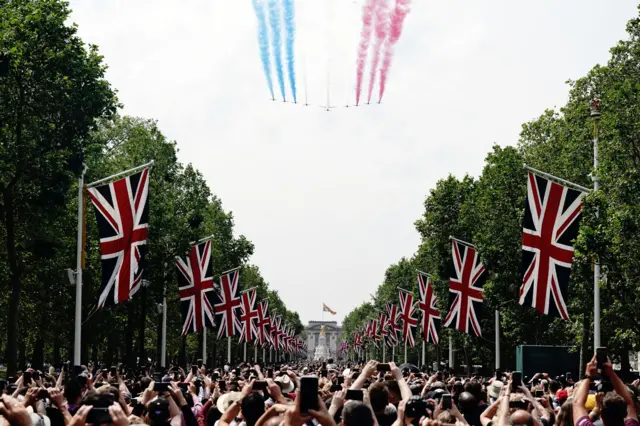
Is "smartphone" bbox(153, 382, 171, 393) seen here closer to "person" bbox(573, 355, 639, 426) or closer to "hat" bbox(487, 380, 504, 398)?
"person" bbox(573, 355, 639, 426)

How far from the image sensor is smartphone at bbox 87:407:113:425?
278 inches

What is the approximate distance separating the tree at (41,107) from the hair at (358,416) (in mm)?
34429

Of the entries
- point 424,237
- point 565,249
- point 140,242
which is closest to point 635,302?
point 565,249

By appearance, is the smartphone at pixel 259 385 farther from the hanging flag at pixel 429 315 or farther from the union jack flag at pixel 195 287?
the hanging flag at pixel 429 315

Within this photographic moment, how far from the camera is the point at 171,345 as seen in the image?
89562mm

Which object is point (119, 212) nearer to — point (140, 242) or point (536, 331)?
point (140, 242)

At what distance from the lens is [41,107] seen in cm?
4081

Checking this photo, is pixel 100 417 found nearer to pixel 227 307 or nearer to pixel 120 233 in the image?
pixel 120 233

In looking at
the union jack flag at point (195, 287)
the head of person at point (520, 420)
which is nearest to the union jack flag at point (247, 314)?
the union jack flag at point (195, 287)

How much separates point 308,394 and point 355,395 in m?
0.67

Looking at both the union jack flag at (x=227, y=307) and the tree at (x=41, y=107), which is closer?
the tree at (x=41, y=107)

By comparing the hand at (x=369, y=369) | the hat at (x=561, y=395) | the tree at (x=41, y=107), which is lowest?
the hat at (x=561, y=395)

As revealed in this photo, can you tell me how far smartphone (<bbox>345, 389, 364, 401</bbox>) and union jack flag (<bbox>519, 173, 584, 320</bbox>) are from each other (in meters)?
23.9

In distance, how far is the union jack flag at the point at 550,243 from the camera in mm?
31266
